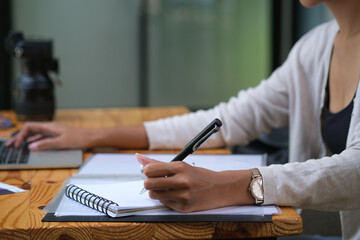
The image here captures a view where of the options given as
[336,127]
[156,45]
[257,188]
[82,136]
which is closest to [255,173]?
[257,188]

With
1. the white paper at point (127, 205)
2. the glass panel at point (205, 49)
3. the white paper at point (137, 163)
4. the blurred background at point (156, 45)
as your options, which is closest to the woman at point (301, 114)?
the white paper at point (137, 163)

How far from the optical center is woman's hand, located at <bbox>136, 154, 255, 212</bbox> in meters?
0.87

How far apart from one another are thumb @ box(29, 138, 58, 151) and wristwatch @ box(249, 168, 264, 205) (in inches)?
23.0

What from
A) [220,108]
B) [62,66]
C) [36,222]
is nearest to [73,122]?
[220,108]

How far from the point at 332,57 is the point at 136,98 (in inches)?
110

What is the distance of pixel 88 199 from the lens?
894 millimetres

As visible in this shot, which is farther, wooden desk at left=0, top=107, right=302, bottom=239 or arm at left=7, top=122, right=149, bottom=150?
arm at left=7, top=122, right=149, bottom=150

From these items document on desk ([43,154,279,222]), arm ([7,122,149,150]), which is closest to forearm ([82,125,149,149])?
arm ([7,122,149,150])

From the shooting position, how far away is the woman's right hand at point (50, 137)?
136 cm

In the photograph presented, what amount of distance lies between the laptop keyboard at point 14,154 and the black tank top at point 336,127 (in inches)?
26.5

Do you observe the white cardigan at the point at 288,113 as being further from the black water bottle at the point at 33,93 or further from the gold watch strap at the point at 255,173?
the black water bottle at the point at 33,93

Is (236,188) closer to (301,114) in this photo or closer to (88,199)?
(88,199)

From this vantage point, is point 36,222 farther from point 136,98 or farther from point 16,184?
point 136,98

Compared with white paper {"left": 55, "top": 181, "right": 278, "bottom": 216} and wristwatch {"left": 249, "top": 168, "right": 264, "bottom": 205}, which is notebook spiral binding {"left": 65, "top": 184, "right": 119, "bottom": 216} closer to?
white paper {"left": 55, "top": 181, "right": 278, "bottom": 216}
